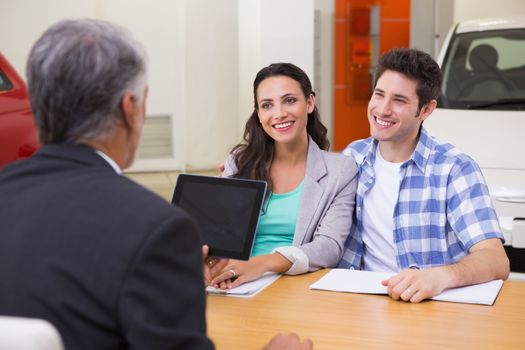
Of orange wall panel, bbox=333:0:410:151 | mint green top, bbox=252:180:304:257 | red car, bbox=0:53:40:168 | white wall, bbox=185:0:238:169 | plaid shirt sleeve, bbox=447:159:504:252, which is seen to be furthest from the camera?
orange wall panel, bbox=333:0:410:151

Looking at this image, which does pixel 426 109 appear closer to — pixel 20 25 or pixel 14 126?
pixel 14 126

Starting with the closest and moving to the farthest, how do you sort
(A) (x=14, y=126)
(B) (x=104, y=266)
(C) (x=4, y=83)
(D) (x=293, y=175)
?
1. (B) (x=104, y=266)
2. (D) (x=293, y=175)
3. (A) (x=14, y=126)
4. (C) (x=4, y=83)

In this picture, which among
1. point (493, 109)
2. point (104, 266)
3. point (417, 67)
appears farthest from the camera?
point (493, 109)

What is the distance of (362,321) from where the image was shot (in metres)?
2.07

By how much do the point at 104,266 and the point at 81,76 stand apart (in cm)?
31

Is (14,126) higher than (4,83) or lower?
lower

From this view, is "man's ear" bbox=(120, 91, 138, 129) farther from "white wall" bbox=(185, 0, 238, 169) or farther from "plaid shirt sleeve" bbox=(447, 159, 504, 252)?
"white wall" bbox=(185, 0, 238, 169)

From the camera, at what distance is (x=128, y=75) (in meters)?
1.35

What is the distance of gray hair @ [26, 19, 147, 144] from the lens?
1.31 metres

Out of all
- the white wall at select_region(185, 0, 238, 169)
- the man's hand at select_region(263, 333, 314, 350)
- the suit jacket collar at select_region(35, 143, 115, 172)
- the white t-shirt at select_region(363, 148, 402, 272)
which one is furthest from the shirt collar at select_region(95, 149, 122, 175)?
the white wall at select_region(185, 0, 238, 169)

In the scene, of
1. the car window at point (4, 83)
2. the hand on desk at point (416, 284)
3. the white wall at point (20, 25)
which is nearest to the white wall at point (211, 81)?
the white wall at point (20, 25)

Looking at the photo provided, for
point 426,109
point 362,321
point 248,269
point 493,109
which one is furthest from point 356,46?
point 362,321

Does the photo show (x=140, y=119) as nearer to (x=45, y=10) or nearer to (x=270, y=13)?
(x=270, y=13)

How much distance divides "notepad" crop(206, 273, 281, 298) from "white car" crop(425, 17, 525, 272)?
205cm
